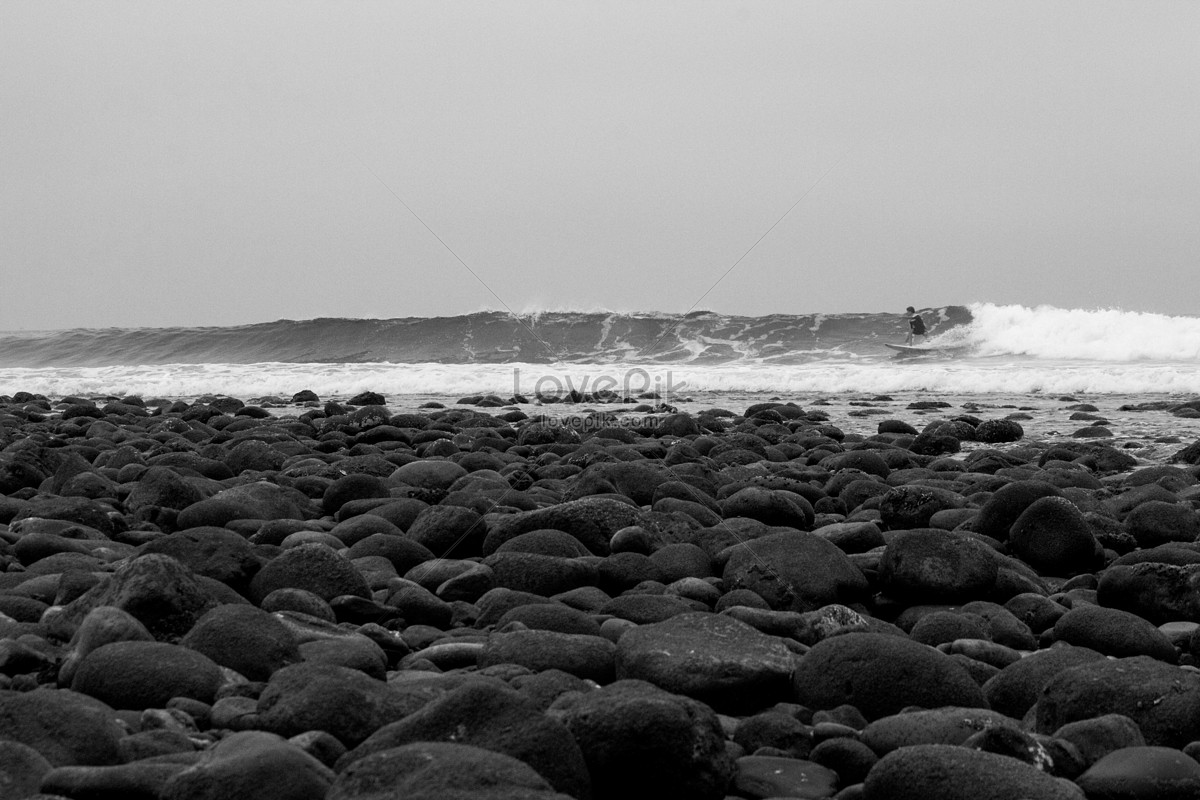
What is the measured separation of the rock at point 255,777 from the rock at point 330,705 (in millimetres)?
327

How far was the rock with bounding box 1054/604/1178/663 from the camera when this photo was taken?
3590mm

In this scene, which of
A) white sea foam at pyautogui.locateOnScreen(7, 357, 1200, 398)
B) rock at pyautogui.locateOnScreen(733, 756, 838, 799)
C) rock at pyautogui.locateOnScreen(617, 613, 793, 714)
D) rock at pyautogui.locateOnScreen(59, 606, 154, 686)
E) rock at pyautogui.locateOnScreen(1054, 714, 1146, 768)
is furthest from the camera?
white sea foam at pyautogui.locateOnScreen(7, 357, 1200, 398)

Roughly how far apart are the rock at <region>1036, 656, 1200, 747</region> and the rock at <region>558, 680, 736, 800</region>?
105cm

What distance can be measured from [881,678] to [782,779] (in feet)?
2.19

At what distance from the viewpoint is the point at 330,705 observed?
257 cm

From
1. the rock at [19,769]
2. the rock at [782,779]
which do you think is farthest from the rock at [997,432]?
the rock at [19,769]

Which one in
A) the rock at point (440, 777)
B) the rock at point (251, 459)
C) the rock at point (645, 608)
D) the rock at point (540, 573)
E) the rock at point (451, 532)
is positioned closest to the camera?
the rock at point (440, 777)

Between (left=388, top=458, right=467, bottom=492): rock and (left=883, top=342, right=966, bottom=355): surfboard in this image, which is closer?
(left=388, top=458, right=467, bottom=492): rock

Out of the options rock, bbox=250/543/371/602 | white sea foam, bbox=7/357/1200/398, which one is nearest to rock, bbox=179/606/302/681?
rock, bbox=250/543/371/602

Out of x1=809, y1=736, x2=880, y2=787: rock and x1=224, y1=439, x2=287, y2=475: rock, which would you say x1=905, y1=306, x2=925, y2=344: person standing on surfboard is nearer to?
x1=224, y1=439, x2=287, y2=475: rock

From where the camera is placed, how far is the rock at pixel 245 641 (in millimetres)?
3043

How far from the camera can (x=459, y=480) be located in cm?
649

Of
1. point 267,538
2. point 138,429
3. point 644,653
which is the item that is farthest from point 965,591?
point 138,429

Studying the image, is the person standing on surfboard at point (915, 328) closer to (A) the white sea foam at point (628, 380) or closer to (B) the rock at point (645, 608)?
(A) the white sea foam at point (628, 380)
